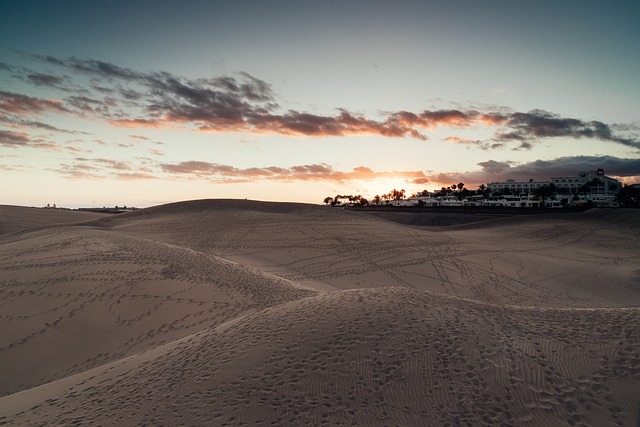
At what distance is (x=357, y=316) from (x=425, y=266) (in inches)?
610

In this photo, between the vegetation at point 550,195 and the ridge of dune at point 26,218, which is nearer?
the ridge of dune at point 26,218

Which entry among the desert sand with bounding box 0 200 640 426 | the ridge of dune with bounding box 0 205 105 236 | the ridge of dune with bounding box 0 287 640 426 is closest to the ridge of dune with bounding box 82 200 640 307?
the desert sand with bounding box 0 200 640 426

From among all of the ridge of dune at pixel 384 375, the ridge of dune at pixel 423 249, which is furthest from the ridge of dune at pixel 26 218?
the ridge of dune at pixel 384 375

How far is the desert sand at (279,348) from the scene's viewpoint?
4957mm

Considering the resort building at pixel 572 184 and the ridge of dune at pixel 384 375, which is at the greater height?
the resort building at pixel 572 184

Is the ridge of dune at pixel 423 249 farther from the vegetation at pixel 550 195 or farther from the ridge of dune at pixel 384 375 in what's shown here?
the vegetation at pixel 550 195

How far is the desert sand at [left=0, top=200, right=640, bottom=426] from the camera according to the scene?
195 inches

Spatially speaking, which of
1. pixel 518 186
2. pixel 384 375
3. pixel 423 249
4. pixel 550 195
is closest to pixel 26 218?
pixel 423 249

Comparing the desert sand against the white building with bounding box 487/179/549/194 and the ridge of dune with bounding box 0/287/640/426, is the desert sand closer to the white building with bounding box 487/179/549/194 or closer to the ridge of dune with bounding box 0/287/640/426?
the ridge of dune with bounding box 0/287/640/426

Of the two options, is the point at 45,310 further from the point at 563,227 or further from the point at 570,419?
the point at 563,227

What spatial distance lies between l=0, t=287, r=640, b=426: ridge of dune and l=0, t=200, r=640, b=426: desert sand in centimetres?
2

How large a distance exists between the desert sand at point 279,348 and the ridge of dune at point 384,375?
2 cm

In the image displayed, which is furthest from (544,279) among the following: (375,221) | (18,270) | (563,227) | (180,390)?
(18,270)

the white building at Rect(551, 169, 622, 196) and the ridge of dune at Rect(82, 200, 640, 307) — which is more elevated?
the white building at Rect(551, 169, 622, 196)
